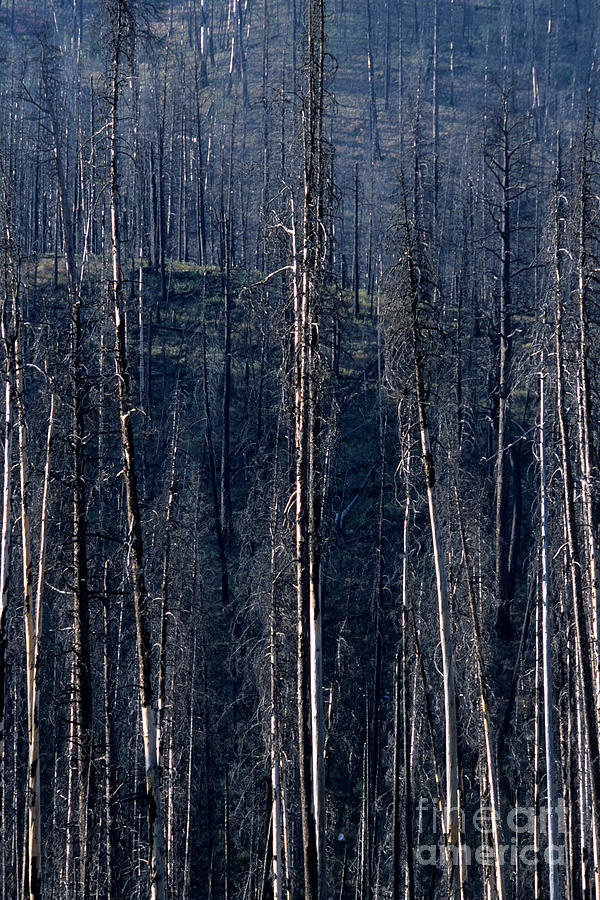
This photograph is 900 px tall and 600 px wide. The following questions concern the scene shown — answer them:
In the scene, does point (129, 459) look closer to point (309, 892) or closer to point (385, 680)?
point (309, 892)

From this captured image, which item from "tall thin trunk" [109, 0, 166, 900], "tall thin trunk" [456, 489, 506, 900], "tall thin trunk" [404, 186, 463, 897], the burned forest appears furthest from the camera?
"tall thin trunk" [456, 489, 506, 900]

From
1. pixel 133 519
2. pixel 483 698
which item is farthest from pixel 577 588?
pixel 133 519

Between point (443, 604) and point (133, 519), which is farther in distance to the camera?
point (443, 604)

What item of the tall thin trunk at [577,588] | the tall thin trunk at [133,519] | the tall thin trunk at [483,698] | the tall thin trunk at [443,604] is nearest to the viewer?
the tall thin trunk at [133,519]

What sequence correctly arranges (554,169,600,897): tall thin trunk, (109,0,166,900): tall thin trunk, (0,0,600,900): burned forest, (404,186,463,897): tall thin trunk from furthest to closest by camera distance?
(554,169,600,897): tall thin trunk
(0,0,600,900): burned forest
(404,186,463,897): tall thin trunk
(109,0,166,900): tall thin trunk

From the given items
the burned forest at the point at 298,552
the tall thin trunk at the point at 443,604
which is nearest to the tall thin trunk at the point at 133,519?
the burned forest at the point at 298,552

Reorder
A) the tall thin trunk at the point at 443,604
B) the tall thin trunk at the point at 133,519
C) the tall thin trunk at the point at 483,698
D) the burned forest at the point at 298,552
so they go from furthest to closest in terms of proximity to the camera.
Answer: the tall thin trunk at the point at 483,698 < the burned forest at the point at 298,552 < the tall thin trunk at the point at 443,604 < the tall thin trunk at the point at 133,519

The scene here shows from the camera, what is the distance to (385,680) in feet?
93.5

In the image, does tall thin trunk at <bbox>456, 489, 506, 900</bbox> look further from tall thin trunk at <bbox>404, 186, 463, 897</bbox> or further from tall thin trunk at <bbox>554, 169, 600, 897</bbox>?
tall thin trunk at <bbox>404, 186, 463, 897</bbox>

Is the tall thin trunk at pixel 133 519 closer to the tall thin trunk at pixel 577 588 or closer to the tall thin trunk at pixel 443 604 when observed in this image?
the tall thin trunk at pixel 443 604

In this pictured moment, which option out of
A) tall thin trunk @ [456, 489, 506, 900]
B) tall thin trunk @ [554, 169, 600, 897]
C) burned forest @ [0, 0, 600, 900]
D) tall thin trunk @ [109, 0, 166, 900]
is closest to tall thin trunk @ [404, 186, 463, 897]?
burned forest @ [0, 0, 600, 900]

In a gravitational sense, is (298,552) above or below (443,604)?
above

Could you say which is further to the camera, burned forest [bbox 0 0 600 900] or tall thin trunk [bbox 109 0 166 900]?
burned forest [bbox 0 0 600 900]

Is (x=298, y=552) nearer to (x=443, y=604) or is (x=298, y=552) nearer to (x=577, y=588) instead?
(x=443, y=604)
